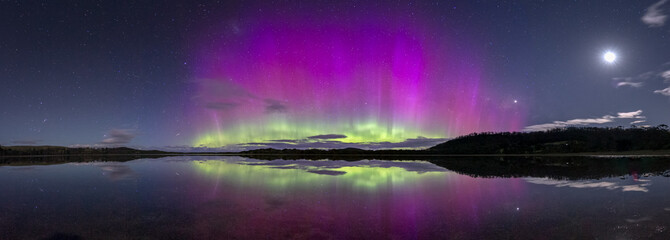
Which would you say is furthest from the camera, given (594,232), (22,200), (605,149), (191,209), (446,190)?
(605,149)

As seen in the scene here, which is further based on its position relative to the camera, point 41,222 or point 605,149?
point 605,149

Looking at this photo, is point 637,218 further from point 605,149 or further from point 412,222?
point 605,149

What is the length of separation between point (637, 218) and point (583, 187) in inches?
487

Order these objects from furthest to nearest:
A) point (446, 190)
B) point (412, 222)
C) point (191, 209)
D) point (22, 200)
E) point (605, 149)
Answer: point (605, 149)
point (446, 190)
point (22, 200)
point (191, 209)
point (412, 222)

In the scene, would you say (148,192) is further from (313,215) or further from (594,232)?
(594,232)

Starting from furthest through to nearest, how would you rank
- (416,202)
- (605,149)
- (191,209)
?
1. (605,149)
2. (416,202)
3. (191,209)

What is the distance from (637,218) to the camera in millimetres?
13891

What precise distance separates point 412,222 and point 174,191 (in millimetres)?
19242

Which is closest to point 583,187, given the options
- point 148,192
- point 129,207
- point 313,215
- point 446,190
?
point 446,190

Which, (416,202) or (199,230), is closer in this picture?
(199,230)

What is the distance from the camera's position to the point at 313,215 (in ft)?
48.9

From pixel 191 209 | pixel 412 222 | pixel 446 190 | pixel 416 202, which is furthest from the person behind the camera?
pixel 446 190

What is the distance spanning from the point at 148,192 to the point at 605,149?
253m

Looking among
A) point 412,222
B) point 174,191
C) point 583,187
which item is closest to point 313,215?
point 412,222
